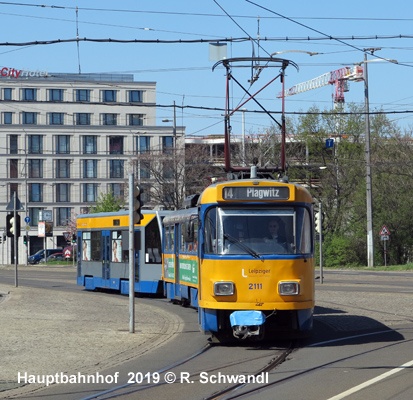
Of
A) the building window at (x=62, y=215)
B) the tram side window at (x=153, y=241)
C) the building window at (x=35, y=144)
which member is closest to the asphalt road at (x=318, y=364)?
the tram side window at (x=153, y=241)

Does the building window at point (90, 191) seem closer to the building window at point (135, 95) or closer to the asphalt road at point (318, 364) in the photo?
the building window at point (135, 95)

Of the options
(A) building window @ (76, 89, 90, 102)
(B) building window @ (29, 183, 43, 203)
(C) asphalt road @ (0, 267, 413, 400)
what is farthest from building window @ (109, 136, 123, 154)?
(C) asphalt road @ (0, 267, 413, 400)

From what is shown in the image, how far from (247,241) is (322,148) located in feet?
165

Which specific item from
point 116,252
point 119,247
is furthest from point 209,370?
point 116,252

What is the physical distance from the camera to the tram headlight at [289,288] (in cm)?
1348

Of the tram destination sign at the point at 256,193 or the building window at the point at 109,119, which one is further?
the building window at the point at 109,119

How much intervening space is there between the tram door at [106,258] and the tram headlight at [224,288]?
15777 millimetres

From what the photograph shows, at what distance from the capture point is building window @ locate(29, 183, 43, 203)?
283ft

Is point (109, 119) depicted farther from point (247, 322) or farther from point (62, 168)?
point (247, 322)

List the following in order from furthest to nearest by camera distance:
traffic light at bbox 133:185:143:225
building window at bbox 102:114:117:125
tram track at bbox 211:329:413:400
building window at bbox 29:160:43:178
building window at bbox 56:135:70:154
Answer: building window at bbox 102:114:117:125, building window at bbox 56:135:70:154, building window at bbox 29:160:43:178, traffic light at bbox 133:185:143:225, tram track at bbox 211:329:413:400

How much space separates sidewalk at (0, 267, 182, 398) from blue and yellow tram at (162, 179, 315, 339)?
1.63 meters

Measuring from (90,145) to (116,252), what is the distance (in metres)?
59.8

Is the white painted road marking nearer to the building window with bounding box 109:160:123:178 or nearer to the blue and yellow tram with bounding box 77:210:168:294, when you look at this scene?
the blue and yellow tram with bounding box 77:210:168:294

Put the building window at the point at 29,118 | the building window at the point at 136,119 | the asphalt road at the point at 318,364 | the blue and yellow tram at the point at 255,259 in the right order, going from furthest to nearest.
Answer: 1. the building window at the point at 136,119
2. the building window at the point at 29,118
3. the blue and yellow tram at the point at 255,259
4. the asphalt road at the point at 318,364
